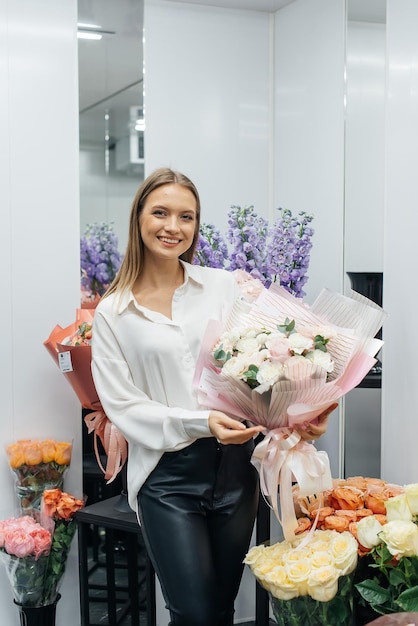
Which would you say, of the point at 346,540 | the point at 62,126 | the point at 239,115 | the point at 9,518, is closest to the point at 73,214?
the point at 62,126

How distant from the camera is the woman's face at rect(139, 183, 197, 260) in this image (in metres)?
2.33

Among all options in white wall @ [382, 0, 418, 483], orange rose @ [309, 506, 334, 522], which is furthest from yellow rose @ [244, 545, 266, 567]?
white wall @ [382, 0, 418, 483]

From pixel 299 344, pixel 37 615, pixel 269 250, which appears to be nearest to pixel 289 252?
pixel 269 250

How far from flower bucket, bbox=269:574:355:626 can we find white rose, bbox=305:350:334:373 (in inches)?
21.4

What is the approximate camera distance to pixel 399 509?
2.19 metres

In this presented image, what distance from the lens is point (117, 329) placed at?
231cm

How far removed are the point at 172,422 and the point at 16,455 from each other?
115 centimetres

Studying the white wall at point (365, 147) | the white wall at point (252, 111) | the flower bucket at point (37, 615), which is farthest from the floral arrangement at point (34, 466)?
the white wall at point (365, 147)

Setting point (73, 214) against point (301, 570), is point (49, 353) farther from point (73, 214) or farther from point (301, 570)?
point (301, 570)

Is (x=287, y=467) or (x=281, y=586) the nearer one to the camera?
(x=281, y=586)

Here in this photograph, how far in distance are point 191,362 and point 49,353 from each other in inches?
40.9

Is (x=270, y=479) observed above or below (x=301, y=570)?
above

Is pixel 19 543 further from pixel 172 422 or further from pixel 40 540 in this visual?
pixel 172 422

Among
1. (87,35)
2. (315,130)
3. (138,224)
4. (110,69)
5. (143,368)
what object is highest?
(87,35)
